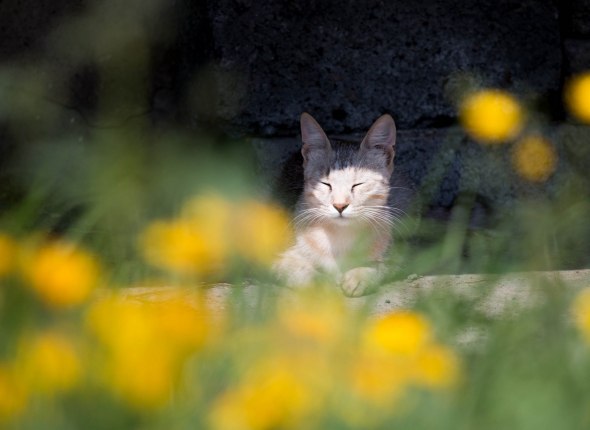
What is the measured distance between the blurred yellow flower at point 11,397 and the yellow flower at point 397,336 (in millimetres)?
522

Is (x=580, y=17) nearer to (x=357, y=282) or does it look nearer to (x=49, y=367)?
(x=357, y=282)

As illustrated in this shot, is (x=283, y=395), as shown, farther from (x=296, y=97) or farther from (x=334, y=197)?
(x=296, y=97)

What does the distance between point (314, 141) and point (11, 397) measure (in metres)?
3.62

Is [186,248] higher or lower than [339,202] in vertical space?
lower

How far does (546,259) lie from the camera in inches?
96.0

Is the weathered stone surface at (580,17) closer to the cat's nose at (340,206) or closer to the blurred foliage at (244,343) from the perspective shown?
the cat's nose at (340,206)

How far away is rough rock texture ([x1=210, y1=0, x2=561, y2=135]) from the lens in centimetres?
585

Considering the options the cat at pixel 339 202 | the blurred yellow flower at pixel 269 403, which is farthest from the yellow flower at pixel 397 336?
the cat at pixel 339 202

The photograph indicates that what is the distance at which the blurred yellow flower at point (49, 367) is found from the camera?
1548mm

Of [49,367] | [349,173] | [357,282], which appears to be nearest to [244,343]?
[49,367]

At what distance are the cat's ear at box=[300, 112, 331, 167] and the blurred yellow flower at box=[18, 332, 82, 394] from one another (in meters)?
3.46

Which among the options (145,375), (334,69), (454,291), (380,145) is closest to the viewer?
(145,375)

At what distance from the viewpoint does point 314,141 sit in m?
5.09

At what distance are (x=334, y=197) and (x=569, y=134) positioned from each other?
184cm
